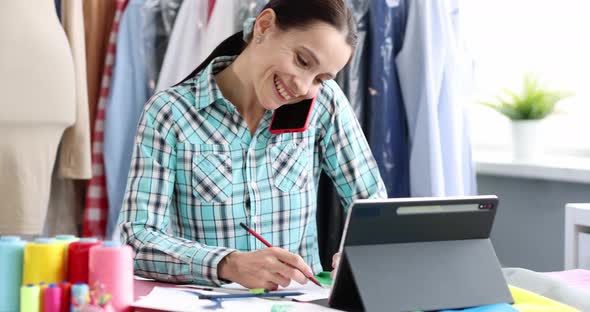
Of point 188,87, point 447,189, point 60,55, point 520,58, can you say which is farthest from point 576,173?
point 60,55

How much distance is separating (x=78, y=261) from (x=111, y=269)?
6cm

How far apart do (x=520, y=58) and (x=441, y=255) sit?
207 centimetres

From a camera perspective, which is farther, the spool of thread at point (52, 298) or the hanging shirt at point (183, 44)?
the hanging shirt at point (183, 44)

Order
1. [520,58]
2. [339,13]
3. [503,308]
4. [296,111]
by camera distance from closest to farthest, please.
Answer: [503,308], [339,13], [296,111], [520,58]

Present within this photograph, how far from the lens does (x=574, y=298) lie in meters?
1.41

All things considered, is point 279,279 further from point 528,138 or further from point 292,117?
point 528,138

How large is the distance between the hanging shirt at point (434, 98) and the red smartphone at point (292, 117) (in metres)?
0.76

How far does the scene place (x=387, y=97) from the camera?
256 cm

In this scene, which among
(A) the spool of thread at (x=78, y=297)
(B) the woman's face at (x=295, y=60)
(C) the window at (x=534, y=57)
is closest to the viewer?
(A) the spool of thread at (x=78, y=297)

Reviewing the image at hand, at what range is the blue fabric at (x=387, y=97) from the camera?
255 centimetres

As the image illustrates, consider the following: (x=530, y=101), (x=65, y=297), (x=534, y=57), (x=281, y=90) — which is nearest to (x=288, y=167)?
(x=281, y=90)

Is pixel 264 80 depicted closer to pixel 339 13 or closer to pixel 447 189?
pixel 339 13

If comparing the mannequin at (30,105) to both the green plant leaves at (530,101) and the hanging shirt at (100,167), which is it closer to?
the hanging shirt at (100,167)

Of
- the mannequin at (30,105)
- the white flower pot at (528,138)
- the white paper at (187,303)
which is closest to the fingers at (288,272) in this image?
the white paper at (187,303)
